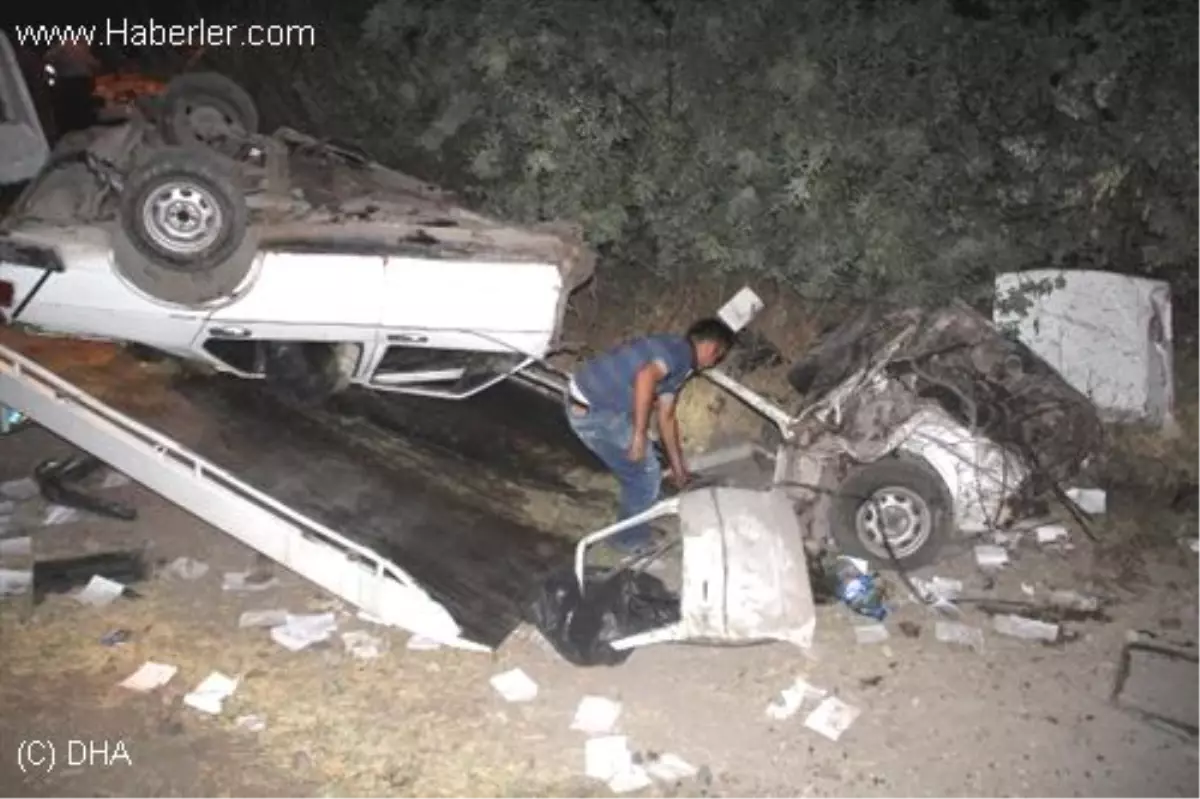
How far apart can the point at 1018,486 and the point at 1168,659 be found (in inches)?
43.4

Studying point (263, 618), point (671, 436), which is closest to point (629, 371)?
point (671, 436)

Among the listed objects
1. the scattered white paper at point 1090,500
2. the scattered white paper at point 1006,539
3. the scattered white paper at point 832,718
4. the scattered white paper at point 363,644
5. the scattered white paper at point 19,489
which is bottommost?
the scattered white paper at point 832,718

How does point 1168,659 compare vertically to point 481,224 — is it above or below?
below

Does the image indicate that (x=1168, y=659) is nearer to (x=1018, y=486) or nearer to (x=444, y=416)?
(x=1018, y=486)

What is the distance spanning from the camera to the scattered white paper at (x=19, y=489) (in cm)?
583

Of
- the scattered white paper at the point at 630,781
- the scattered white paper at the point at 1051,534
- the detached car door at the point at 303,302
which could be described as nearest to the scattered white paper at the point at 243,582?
the detached car door at the point at 303,302

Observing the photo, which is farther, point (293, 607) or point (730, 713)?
point (293, 607)

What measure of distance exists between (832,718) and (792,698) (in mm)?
203

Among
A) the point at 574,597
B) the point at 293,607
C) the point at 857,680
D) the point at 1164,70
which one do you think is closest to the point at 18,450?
the point at 293,607

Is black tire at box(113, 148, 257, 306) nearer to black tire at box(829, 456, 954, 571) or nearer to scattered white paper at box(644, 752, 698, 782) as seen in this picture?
scattered white paper at box(644, 752, 698, 782)

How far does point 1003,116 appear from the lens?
7180mm

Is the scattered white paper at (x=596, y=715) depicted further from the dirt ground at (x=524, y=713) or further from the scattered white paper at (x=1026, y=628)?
the scattered white paper at (x=1026, y=628)

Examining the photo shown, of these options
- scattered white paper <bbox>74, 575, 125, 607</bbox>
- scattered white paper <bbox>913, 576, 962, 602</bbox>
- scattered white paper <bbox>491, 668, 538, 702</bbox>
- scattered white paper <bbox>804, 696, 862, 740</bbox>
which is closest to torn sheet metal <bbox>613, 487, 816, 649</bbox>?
scattered white paper <bbox>804, 696, 862, 740</bbox>

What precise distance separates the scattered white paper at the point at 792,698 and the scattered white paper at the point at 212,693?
2376 millimetres
